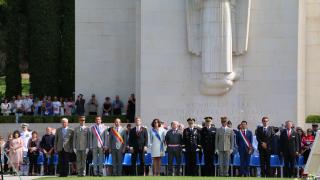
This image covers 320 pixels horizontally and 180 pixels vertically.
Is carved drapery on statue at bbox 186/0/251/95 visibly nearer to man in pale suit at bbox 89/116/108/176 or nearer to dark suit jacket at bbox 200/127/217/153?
dark suit jacket at bbox 200/127/217/153

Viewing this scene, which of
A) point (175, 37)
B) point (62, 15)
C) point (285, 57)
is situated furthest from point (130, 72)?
point (62, 15)

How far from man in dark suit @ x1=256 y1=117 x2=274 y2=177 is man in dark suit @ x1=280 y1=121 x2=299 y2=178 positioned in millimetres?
361

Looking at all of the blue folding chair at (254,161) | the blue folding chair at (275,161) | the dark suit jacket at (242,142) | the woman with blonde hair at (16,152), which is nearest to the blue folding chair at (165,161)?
the dark suit jacket at (242,142)

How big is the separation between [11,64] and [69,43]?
348cm

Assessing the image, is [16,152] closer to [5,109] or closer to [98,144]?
[98,144]

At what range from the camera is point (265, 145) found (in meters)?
25.5

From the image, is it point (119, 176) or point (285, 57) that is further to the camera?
point (285, 57)

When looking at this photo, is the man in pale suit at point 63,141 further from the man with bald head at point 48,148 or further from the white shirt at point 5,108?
the white shirt at point 5,108

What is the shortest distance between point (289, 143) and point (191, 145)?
275 cm

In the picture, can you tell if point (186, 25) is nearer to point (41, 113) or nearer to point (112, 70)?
point (112, 70)

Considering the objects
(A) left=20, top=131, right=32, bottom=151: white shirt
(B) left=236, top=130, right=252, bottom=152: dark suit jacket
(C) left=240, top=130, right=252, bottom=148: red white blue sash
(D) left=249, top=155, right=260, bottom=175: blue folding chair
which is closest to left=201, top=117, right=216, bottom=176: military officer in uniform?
(B) left=236, top=130, right=252, bottom=152: dark suit jacket

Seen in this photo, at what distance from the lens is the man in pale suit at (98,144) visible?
26297 millimetres

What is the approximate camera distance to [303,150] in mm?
25859

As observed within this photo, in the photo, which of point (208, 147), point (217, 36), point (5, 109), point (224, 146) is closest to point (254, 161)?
point (224, 146)
